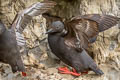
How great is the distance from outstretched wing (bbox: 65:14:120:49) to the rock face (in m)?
0.52

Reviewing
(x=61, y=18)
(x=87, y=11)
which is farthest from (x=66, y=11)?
(x=87, y=11)

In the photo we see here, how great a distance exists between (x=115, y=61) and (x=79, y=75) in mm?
842

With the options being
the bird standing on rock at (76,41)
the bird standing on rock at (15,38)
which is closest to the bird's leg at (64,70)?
the bird standing on rock at (76,41)

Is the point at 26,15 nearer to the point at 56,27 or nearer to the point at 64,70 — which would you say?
the point at 56,27

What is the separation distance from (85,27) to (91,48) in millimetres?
1018

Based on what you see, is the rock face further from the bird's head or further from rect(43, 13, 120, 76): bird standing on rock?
the bird's head

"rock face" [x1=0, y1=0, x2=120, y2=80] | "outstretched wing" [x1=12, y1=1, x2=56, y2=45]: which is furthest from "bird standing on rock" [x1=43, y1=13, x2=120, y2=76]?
"outstretched wing" [x1=12, y1=1, x2=56, y2=45]

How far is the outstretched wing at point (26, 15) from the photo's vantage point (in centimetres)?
490

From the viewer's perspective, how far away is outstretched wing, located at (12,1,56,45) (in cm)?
490

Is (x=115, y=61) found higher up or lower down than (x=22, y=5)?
lower down

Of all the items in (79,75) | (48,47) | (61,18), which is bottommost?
(79,75)

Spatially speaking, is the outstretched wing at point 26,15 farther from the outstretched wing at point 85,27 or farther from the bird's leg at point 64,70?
the bird's leg at point 64,70

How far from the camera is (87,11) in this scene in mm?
5656

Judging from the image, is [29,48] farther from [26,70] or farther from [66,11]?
[66,11]
